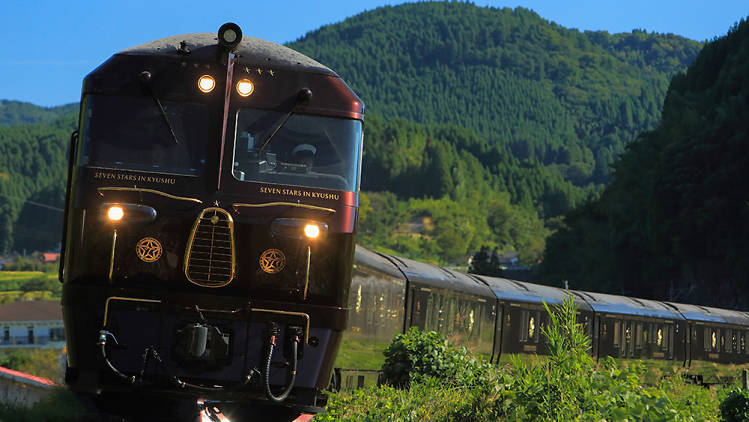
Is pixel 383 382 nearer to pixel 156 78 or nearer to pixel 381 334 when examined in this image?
pixel 381 334

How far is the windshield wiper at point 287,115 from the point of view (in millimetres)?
8938

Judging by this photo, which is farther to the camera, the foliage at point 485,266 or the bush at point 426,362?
the foliage at point 485,266

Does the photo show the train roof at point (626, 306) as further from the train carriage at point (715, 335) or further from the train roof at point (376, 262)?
the train roof at point (376, 262)

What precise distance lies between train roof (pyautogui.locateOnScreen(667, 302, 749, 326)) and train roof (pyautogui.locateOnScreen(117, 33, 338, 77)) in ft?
83.5

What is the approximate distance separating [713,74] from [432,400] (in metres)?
66.5

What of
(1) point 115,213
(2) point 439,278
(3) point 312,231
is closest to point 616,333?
(2) point 439,278

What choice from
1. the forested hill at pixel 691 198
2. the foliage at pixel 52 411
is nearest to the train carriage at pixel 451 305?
the foliage at pixel 52 411

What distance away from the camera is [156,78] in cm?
893

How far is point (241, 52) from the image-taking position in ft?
30.3

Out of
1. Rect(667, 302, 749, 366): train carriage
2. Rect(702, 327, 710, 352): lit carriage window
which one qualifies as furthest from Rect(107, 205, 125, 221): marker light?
Rect(702, 327, 710, 352): lit carriage window

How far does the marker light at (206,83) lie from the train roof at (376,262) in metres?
6.57

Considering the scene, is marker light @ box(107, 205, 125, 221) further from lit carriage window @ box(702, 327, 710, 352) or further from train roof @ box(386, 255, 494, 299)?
lit carriage window @ box(702, 327, 710, 352)

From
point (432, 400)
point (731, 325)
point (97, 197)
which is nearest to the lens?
point (97, 197)

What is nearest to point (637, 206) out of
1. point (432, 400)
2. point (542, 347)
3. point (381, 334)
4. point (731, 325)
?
point (731, 325)
